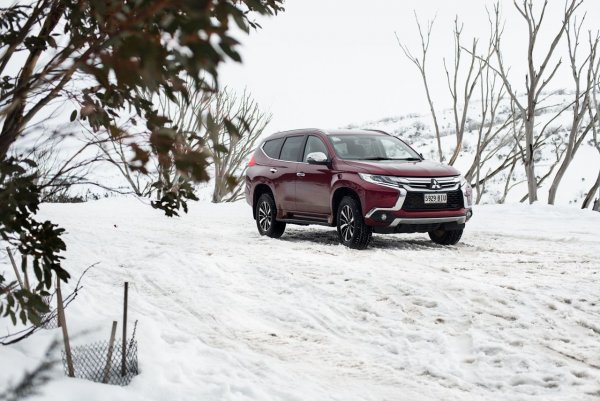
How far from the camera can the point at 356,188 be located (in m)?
10.5

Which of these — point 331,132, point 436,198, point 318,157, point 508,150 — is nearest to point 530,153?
point 331,132

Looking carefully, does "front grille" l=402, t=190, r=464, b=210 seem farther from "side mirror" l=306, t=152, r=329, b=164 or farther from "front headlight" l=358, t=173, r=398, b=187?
"side mirror" l=306, t=152, r=329, b=164

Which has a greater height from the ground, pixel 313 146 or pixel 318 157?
pixel 313 146

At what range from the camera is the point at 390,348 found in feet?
19.7

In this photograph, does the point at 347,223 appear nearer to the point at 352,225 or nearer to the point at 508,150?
the point at 352,225

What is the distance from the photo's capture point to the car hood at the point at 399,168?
34.5 ft

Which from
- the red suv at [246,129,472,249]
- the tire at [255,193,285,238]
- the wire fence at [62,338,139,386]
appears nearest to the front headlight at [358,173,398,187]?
the red suv at [246,129,472,249]

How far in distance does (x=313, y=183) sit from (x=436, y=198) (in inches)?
75.6

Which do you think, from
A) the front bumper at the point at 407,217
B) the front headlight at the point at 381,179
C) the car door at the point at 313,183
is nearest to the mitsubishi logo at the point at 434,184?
the front bumper at the point at 407,217

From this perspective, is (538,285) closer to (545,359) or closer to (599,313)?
(599,313)

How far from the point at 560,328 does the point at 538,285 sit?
1501 mm

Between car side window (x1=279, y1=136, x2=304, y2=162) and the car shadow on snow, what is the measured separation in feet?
4.41

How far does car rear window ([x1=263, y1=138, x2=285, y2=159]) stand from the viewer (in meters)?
12.6

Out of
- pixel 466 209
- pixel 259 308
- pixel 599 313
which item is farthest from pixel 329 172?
pixel 599 313
